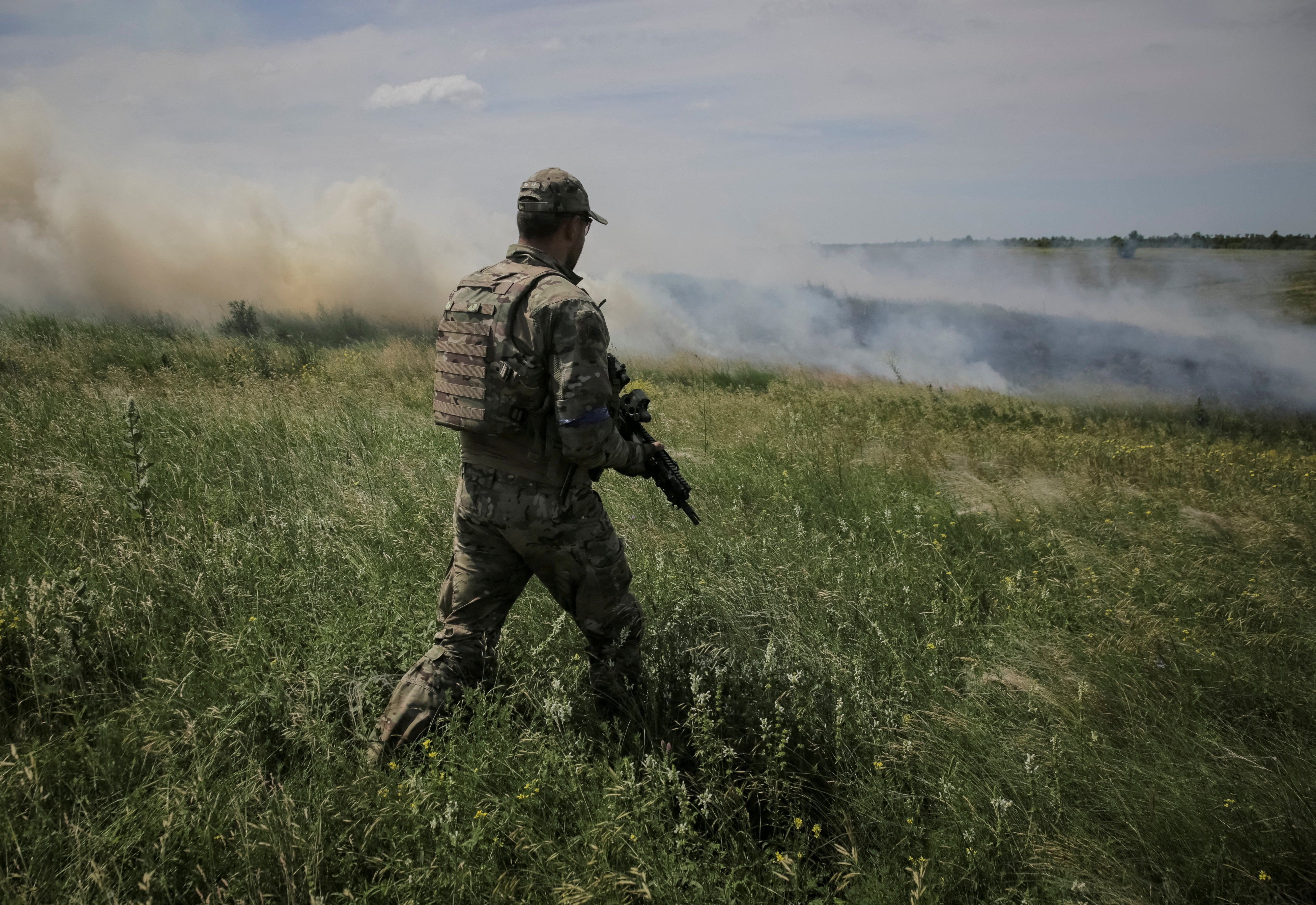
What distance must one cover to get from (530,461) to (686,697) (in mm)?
1172

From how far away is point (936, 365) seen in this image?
68.1 feet

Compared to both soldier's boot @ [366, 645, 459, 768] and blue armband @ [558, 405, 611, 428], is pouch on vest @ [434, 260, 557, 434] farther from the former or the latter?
soldier's boot @ [366, 645, 459, 768]

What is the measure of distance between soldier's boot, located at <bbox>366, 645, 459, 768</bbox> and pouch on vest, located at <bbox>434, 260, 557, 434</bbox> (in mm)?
929

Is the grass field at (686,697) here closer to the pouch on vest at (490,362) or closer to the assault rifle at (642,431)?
the assault rifle at (642,431)

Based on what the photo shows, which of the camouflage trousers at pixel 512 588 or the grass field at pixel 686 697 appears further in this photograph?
the camouflage trousers at pixel 512 588

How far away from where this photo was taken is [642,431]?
3186mm

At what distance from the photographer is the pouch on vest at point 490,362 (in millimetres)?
2643

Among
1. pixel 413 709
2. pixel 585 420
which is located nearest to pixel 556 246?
pixel 585 420

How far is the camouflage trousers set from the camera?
2701 millimetres

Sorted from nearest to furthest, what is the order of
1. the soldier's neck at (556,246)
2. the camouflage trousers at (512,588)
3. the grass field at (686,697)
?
the grass field at (686,697), the camouflage trousers at (512,588), the soldier's neck at (556,246)

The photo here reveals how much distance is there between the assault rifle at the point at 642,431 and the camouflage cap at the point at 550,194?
24.2 inches

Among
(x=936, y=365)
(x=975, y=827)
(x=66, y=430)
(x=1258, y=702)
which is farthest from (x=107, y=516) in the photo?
(x=936, y=365)

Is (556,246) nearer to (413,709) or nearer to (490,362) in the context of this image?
(490,362)

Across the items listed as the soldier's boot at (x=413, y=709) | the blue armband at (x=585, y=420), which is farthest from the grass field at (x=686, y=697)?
the blue armband at (x=585, y=420)
